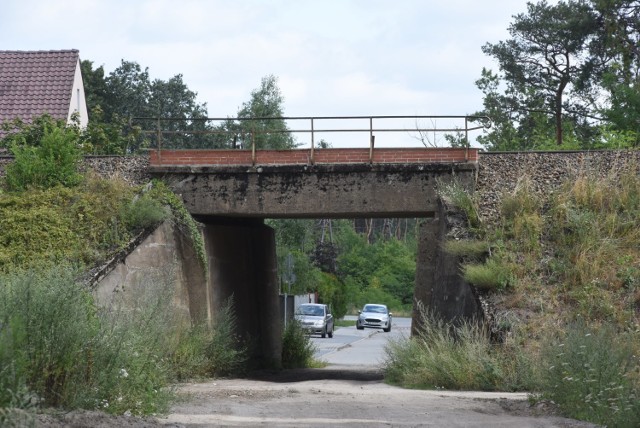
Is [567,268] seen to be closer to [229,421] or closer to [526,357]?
[526,357]

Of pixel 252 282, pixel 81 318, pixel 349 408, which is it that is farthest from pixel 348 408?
pixel 252 282

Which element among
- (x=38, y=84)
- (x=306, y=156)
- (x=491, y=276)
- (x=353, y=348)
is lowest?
(x=353, y=348)

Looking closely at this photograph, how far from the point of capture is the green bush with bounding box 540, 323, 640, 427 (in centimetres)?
1244

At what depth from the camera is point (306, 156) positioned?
25.3m

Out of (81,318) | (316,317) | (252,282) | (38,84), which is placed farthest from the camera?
(316,317)

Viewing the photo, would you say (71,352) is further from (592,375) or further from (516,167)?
(516,167)

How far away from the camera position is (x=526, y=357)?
59.2 ft

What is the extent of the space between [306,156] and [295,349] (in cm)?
712

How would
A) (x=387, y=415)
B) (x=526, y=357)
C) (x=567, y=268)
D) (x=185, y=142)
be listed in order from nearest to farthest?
(x=387, y=415) < (x=526, y=357) < (x=567, y=268) < (x=185, y=142)

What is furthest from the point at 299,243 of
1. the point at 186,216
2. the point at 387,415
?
the point at 387,415

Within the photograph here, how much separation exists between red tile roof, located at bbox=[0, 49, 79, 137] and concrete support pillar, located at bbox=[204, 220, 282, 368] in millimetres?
10483

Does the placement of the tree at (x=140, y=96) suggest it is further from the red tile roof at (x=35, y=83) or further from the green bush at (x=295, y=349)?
the green bush at (x=295, y=349)

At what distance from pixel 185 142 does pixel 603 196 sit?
137ft

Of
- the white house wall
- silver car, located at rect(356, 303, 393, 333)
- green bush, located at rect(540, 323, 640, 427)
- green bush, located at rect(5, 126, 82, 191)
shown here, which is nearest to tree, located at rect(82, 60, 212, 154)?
silver car, located at rect(356, 303, 393, 333)
